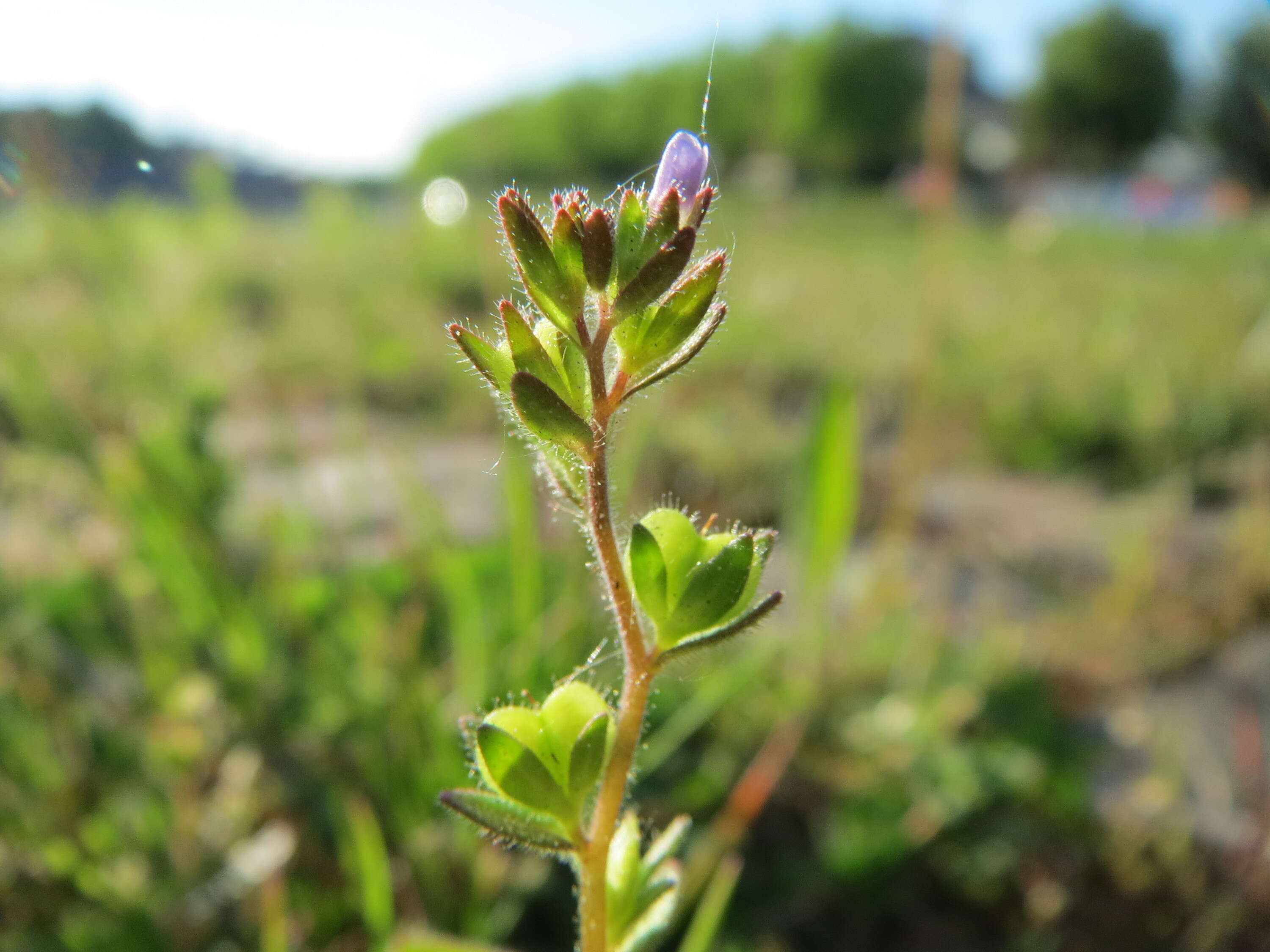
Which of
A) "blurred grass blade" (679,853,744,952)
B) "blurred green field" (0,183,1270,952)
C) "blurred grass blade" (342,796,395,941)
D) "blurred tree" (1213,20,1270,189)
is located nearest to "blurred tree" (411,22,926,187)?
"blurred green field" (0,183,1270,952)

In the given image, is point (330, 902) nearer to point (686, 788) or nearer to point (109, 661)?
point (686, 788)

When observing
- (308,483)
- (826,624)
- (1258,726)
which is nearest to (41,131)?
(308,483)

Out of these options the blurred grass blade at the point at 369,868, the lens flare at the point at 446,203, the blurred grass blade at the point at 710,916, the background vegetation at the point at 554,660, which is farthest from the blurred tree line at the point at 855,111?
the blurred grass blade at the point at 710,916

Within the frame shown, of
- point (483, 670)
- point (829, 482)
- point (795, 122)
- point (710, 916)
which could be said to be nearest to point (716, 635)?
point (710, 916)

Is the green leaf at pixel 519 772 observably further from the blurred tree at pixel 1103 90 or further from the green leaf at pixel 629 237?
the blurred tree at pixel 1103 90

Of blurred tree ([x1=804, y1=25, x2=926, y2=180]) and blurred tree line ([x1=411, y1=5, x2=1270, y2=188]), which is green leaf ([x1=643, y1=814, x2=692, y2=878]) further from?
blurred tree ([x1=804, y1=25, x2=926, y2=180])

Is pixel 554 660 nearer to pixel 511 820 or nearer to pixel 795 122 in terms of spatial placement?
pixel 511 820
